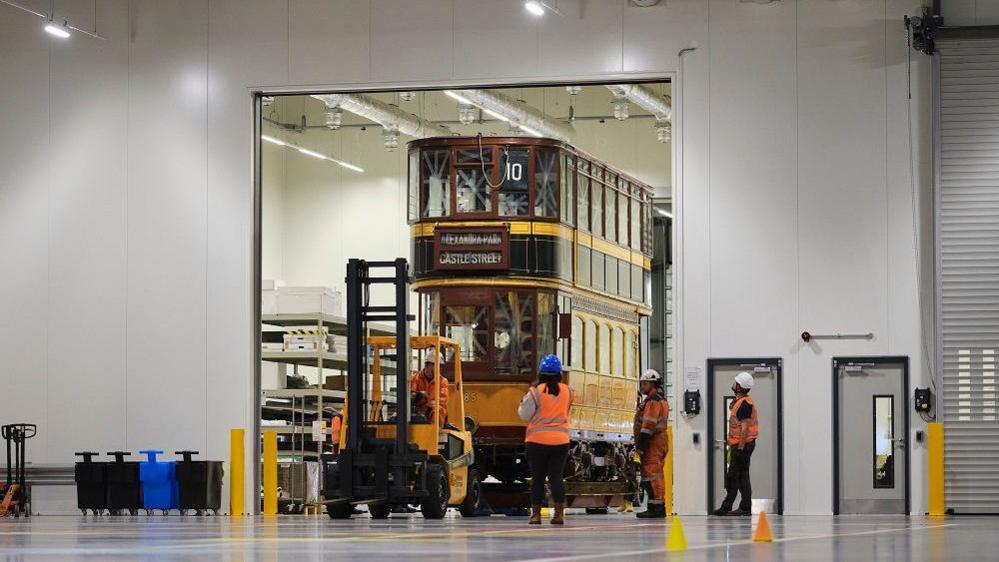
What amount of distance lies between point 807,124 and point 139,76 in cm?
1039

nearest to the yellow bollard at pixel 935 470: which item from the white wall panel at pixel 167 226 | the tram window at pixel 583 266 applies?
the tram window at pixel 583 266

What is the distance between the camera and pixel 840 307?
77.9ft

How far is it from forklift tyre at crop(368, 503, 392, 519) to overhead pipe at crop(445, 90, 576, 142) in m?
13.3

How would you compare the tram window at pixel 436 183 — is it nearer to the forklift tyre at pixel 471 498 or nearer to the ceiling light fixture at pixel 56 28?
the forklift tyre at pixel 471 498

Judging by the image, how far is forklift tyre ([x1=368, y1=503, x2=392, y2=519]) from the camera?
20125mm

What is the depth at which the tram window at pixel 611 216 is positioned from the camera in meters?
27.6

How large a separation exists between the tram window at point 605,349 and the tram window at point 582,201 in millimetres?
2077

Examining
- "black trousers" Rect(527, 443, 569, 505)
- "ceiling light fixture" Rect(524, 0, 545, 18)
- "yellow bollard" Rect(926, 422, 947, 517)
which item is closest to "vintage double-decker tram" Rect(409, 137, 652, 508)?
"ceiling light fixture" Rect(524, 0, 545, 18)

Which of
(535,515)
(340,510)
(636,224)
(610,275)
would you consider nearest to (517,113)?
(636,224)

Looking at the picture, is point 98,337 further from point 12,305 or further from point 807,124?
point 807,124

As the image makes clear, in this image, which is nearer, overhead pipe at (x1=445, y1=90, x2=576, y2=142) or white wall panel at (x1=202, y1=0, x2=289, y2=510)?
white wall panel at (x1=202, y1=0, x2=289, y2=510)

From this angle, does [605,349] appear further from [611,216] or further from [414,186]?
[414,186]

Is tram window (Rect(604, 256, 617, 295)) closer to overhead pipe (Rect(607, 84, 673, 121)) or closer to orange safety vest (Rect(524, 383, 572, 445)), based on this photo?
overhead pipe (Rect(607, 84, 673, 121))

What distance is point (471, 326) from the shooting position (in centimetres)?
2430
